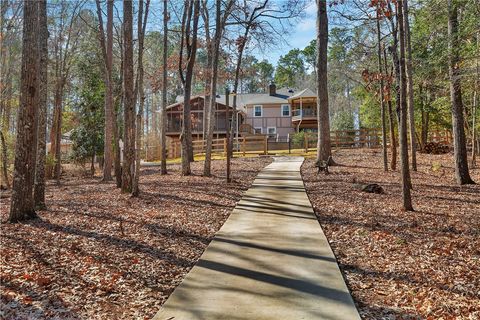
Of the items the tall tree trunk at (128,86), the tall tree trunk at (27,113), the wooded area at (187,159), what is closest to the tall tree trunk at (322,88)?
the wooded area at (187,159)

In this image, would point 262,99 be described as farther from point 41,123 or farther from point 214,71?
point 41,123

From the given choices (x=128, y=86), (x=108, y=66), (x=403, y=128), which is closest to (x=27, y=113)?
(x=128, y=86)

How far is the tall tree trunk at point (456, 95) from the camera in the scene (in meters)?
11.3

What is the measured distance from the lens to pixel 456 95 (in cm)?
1244

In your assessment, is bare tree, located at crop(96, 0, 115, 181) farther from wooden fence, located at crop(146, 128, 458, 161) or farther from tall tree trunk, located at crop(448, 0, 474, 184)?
tall tree trunk, located at crop(448, 0, 474, 184)

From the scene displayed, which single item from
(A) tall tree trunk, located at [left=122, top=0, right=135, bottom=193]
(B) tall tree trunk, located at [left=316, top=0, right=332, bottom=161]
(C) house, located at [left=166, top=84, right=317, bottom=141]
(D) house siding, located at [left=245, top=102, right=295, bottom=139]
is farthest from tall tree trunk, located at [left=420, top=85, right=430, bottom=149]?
(A) tall tree trunk, located at [left=122, top=0, right=135, bottom=193]

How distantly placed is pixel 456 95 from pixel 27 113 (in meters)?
12.0

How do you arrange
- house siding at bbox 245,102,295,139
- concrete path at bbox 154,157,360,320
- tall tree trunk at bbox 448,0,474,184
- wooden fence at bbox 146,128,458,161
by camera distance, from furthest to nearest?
house siding at bbox 245,102,295,139 < wooden fence at bbox 146,128,458,161 < tall tree trunk at bbox 448,0,474,184 < concrete path at bbox 154,157,360,320

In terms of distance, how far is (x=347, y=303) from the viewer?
13.5ft

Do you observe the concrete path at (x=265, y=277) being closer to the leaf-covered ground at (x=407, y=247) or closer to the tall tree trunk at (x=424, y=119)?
the leaf-covered ground at (x=407, y=247)

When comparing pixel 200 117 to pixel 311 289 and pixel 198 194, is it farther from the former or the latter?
pixel 311 289

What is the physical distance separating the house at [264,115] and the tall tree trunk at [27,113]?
3050cm

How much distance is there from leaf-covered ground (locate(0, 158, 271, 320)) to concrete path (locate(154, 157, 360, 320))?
0.30 m

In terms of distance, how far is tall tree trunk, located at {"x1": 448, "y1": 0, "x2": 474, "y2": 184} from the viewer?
11305mm
